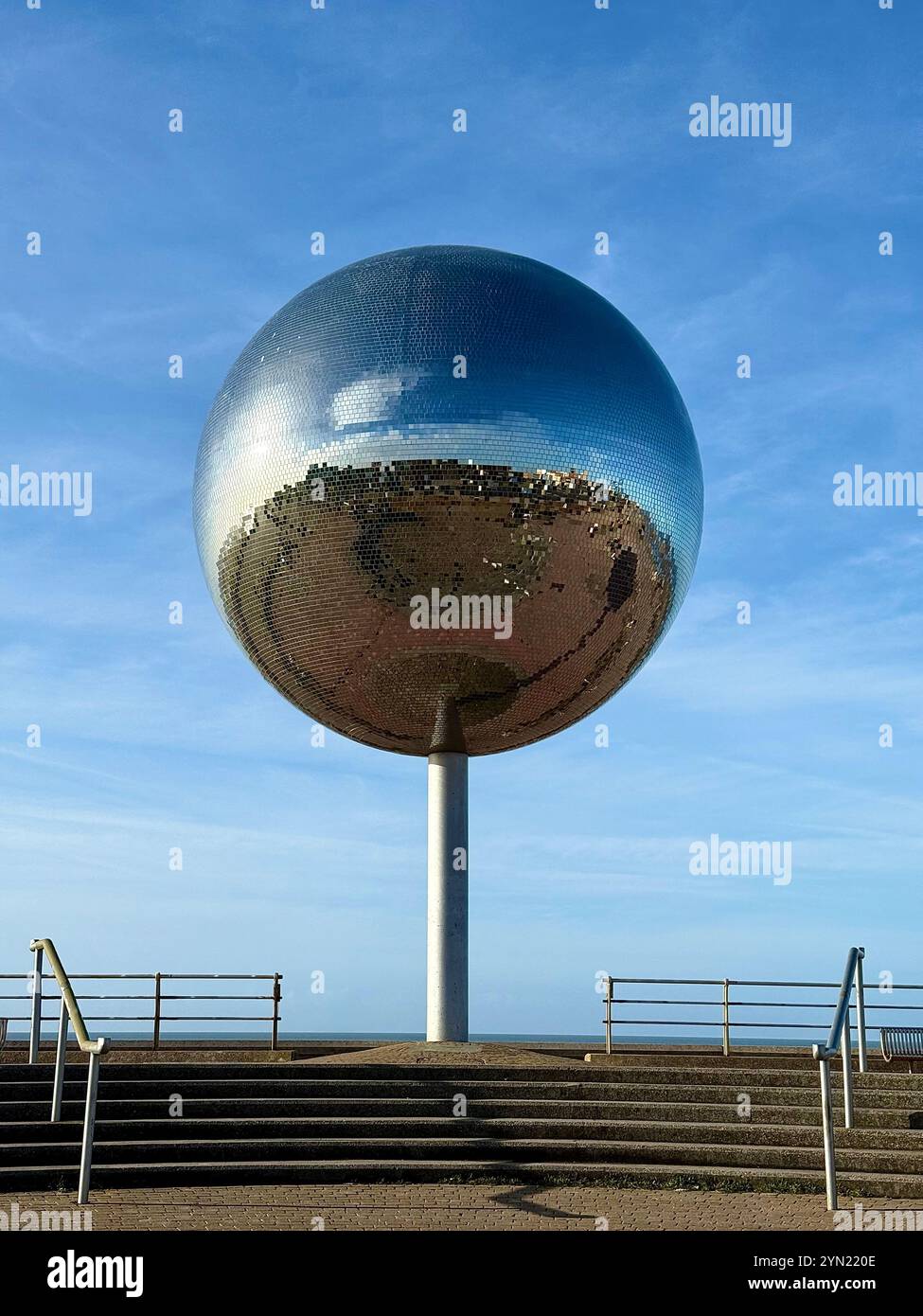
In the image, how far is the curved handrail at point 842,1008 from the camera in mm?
10773

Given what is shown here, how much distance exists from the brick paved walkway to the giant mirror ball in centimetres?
699

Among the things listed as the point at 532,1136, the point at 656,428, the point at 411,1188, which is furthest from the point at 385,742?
the point at 411,1188

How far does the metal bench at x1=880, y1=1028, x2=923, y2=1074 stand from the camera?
712 inches

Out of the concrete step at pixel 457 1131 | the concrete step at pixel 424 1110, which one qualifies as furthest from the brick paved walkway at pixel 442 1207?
the concrete step at pixel 424 1110

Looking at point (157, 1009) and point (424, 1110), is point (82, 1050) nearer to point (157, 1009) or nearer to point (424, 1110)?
point (424, 1110)

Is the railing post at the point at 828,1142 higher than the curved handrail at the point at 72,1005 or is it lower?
lower

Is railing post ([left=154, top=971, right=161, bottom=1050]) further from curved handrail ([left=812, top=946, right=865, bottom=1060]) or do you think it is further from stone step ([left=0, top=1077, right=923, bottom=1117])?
curved handrail ([left=812, top=946, right=865, bottom=1060])

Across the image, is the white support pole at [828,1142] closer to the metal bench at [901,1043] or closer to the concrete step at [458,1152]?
the concrete step at [458,1152]

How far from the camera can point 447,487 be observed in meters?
15.5

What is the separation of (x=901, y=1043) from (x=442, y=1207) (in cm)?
1013

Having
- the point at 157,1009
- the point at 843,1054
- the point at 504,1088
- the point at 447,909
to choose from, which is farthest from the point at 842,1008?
the point at 157,1009
